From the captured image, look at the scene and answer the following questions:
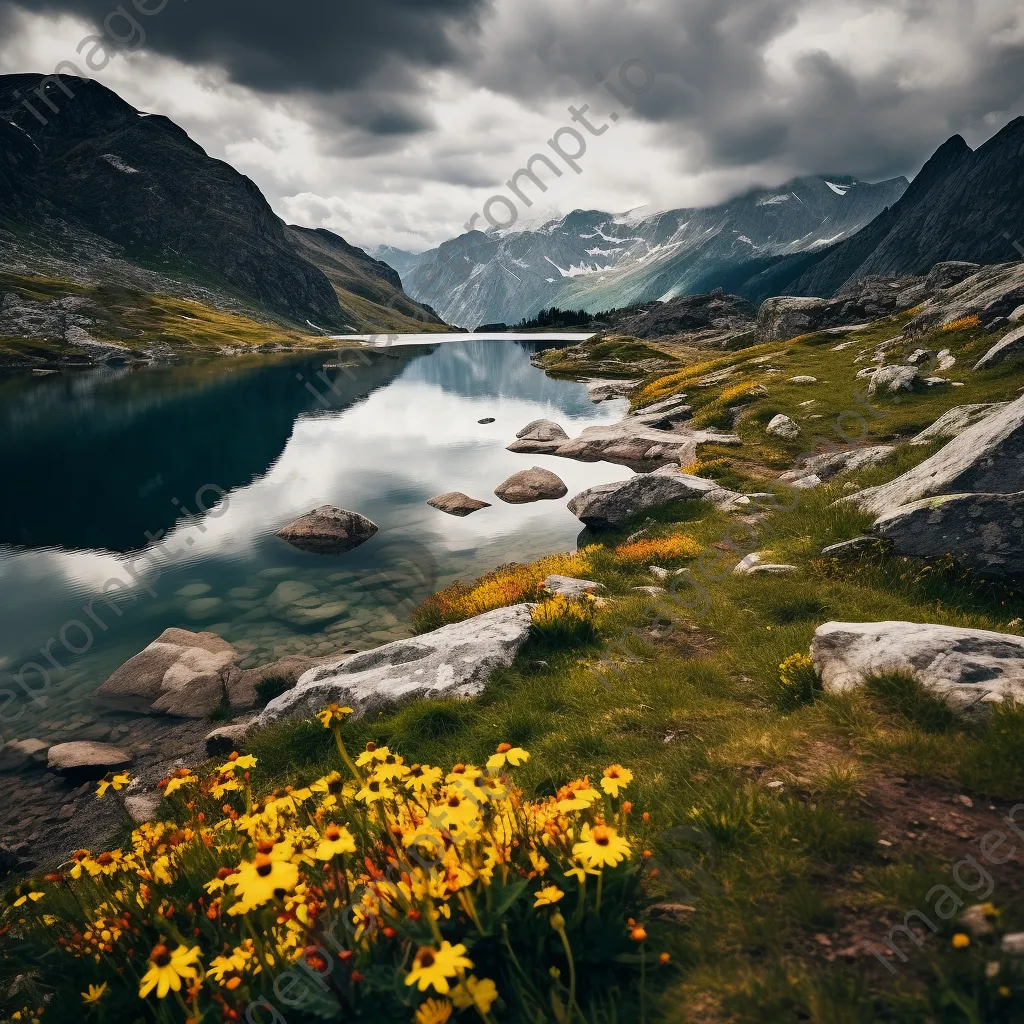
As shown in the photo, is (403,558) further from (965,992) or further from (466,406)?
(466,406)

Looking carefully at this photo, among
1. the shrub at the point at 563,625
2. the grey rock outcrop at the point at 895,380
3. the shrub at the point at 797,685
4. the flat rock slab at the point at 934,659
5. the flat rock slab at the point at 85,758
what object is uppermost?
the grey rock outcrop at the point at 895,380

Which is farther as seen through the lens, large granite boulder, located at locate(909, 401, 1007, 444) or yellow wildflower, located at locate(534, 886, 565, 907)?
large granite boulder, located at locate(909, 401, 1007, 444)

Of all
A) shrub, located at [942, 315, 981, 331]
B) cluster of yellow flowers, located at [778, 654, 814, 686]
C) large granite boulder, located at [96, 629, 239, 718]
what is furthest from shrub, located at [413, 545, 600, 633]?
shrub, located at [942, 315, 981, 331]

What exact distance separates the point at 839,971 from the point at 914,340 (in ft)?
147

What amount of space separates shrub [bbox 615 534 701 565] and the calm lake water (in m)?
6.60

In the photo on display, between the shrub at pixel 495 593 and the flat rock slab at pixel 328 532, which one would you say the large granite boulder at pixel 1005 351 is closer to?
the shrub at pixel 495 593

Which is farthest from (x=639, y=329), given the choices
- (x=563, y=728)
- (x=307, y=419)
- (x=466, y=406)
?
(x=563, y=728)

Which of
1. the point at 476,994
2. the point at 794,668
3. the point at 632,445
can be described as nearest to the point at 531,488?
the point at 632,445

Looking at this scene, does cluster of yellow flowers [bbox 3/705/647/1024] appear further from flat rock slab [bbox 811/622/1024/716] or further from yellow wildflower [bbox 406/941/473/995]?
flat rock slab [bbox 811/622/1024/716]

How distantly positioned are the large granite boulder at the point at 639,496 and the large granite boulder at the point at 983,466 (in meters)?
8.99

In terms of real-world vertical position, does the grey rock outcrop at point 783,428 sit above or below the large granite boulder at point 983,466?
above

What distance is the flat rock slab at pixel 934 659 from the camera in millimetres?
5855

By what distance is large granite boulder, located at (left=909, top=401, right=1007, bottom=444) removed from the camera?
1748 cm

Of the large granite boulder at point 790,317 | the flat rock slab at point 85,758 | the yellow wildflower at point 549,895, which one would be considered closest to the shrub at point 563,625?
the yellow wildflower at point 549,895
